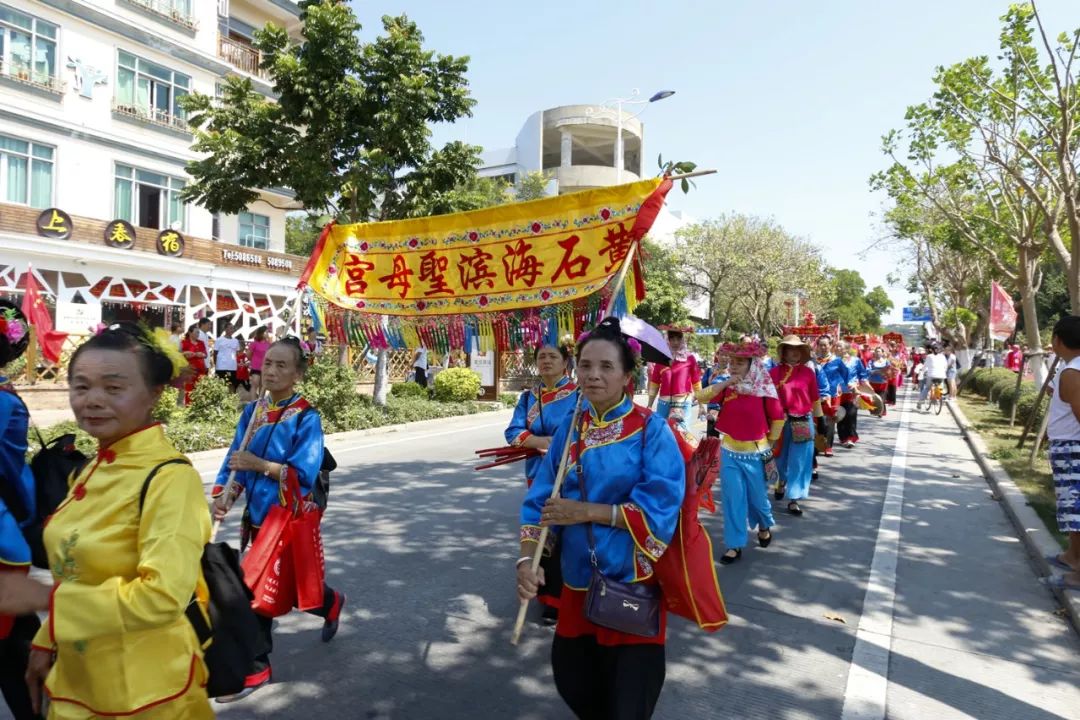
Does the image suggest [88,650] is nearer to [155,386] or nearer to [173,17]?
[155,386]

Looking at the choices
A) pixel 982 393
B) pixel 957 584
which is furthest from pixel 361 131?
pixel 982 393

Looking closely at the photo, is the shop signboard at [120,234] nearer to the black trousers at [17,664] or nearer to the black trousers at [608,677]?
the black trousers at [17,664]

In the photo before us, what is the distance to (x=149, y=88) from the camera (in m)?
21.1

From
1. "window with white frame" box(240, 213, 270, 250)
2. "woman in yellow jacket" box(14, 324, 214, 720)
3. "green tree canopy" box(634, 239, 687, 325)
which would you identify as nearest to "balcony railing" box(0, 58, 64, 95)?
"window with white frame" box(240, 213, 270, 250)

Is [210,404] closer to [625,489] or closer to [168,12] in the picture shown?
[625,489]

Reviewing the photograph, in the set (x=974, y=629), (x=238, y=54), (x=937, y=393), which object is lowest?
(x=974, y=629)

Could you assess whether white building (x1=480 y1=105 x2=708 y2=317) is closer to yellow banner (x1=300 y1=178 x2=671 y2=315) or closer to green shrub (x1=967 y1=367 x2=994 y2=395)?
green shrub (x1=967 y1=367 x2=994 y2=395)

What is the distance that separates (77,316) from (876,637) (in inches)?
798

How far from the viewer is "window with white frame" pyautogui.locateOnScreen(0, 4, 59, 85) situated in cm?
Answer: 1758

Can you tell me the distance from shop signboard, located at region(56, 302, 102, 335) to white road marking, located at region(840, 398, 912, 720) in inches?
717

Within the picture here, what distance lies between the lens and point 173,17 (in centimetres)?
2127

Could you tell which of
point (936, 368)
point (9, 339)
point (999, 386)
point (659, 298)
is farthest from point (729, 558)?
point (659, 298)

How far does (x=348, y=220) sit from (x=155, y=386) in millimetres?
13007

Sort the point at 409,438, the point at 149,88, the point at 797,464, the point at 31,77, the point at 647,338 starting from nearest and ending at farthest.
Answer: the point at 647,338
the point at 797,464
the point at 409,438
the point at 31,77
the point at 149,88
